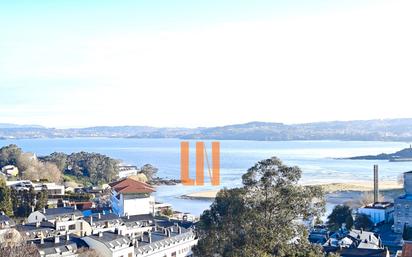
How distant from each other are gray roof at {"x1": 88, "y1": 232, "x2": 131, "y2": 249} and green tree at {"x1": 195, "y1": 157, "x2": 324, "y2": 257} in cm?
729

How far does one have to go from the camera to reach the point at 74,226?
2105 centimetres

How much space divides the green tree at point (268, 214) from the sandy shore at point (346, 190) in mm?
28765

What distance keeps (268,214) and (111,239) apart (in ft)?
28.7

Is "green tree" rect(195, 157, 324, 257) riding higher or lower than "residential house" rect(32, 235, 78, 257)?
higher

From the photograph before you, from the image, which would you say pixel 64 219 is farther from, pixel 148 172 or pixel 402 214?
pixel 148 172

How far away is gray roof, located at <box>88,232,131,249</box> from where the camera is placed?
17188mm

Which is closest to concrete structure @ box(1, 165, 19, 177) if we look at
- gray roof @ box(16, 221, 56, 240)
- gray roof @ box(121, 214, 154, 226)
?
gray roof @ box(121, 214, 154, 226)

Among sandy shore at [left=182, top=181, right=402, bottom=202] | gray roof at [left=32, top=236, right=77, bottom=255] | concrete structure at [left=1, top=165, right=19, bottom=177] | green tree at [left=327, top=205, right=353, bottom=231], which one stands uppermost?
concrete structure at [left=1, top=165, right=19, bottom=177]

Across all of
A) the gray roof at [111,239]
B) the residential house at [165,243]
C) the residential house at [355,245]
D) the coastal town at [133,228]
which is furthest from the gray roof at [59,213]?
the residential house at [355,245]

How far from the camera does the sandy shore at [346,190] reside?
134 feet

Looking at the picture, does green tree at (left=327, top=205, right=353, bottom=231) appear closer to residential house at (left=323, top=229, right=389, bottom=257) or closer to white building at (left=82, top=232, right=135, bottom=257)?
residential house at (left=323, top=229, right=389, bottom=257)

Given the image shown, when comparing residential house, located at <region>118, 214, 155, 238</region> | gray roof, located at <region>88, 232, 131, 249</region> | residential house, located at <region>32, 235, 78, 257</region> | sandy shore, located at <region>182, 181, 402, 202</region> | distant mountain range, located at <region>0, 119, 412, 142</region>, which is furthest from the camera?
distant mountain range, located at <region>0, 119, 412, 142</region>

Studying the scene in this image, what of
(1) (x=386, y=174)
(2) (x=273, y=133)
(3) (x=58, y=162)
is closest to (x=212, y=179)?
(3) (x=58, y=162)

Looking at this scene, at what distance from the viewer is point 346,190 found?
44.4 m
